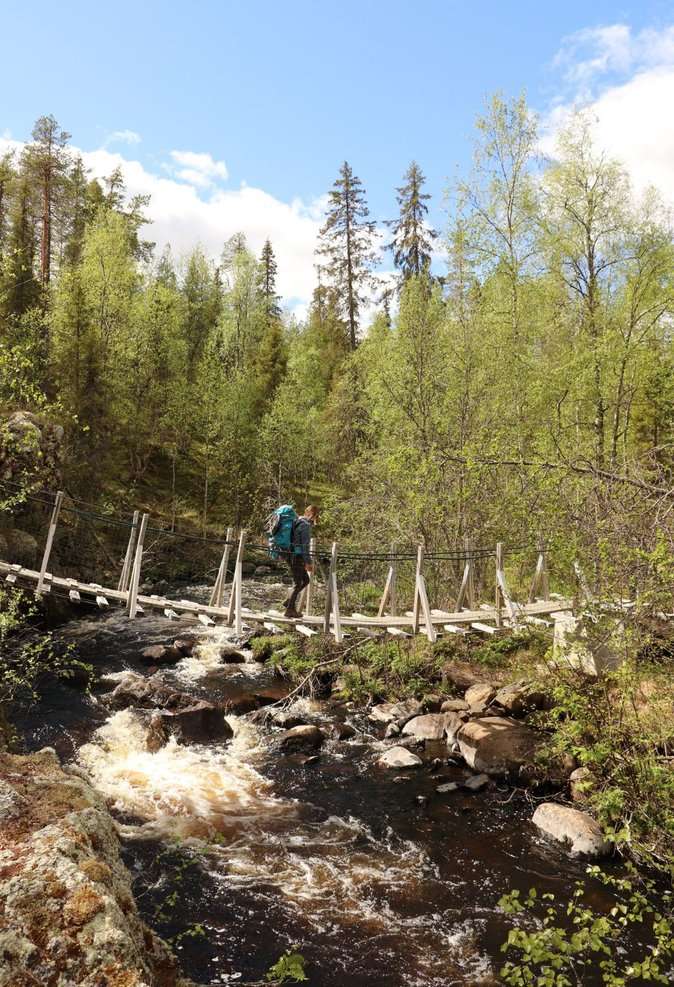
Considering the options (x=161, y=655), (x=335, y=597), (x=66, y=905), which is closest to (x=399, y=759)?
(x=335, y=597)

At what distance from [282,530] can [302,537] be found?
28cm

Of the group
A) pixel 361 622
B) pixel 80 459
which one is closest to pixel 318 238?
pixel 80 459

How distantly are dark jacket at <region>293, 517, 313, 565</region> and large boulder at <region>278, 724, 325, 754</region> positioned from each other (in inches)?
105

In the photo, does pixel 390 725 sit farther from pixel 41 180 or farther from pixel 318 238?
pixel 41 180

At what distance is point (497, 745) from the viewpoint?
27.1ft

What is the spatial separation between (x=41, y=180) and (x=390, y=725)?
30.1 meters

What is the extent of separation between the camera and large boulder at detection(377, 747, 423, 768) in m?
8.47

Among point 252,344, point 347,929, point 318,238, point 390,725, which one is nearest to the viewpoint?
point 347,929

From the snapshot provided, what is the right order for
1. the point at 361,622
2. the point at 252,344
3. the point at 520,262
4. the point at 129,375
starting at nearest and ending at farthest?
1. the point at 361,622
2. the point at 520,262
3. the point at 129,375
4. the point at 252,344

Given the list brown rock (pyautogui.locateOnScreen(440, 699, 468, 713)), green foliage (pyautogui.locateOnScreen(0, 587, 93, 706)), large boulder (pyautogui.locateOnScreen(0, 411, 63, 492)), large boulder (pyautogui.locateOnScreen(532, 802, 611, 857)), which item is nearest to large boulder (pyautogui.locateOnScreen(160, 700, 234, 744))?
green foliage (pyautogui.locateOnScreen(0, 587, 93, 706))

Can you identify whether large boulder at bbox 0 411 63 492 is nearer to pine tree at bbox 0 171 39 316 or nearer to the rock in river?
pine tree at bbox 0 171 39 316

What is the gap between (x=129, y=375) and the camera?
23531mm

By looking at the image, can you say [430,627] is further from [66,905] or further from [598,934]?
[66,905]

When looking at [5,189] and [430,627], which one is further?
[5,189]
